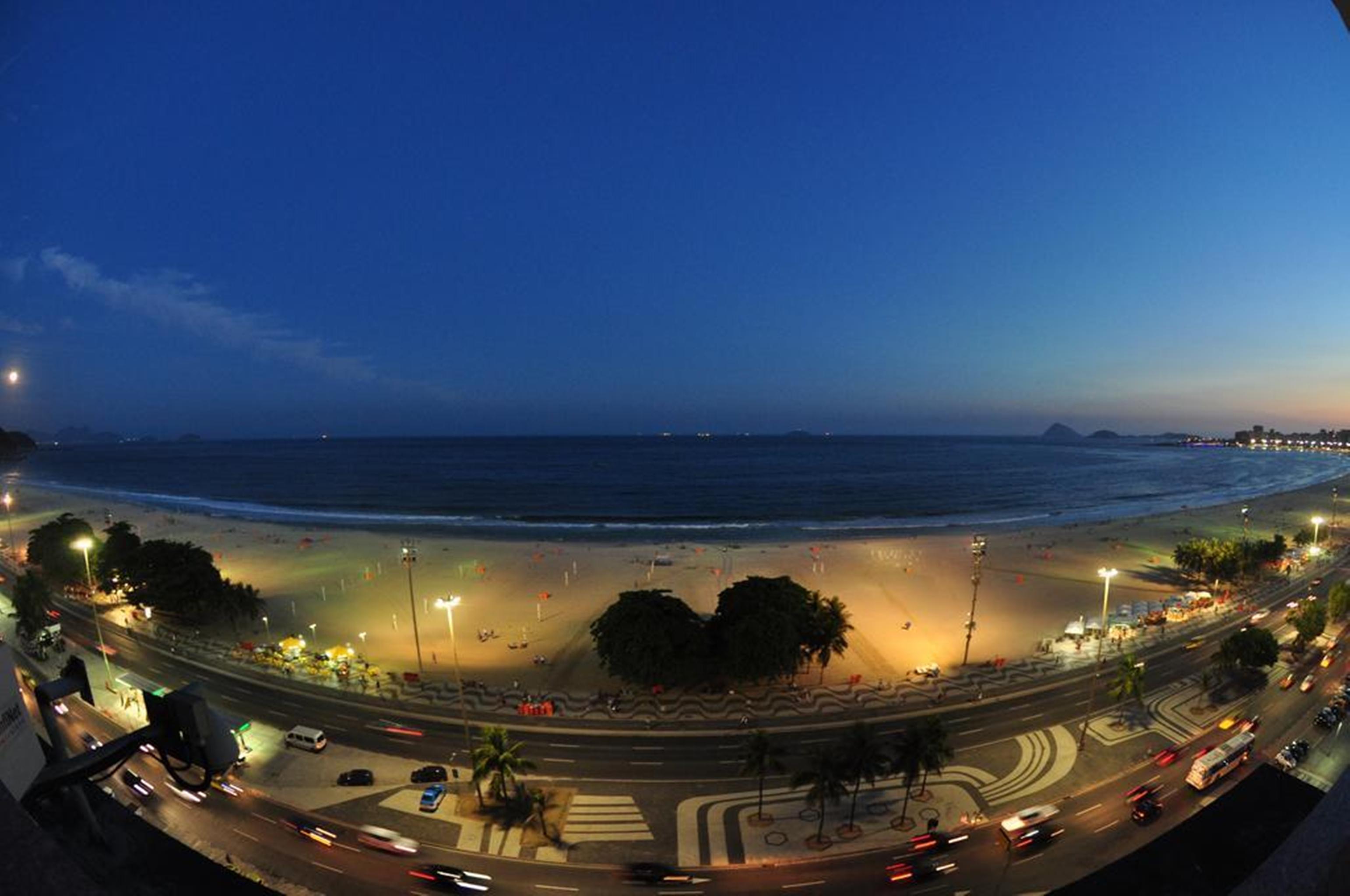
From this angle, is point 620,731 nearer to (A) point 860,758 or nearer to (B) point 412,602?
(A) point 860,758

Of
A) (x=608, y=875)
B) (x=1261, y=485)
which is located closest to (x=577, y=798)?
(x=608, y=875)

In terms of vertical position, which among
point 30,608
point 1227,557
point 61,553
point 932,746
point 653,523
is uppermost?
point 61,553

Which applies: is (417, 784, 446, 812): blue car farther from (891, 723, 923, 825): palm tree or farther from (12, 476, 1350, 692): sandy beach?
(891, 723, 923, 825): palm tree

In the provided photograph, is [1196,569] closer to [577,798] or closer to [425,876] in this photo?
[577,798]

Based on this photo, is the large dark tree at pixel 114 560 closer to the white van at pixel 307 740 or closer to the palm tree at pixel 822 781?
the white van at pixel 307 740

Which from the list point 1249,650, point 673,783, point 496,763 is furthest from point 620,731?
point 1249,650
